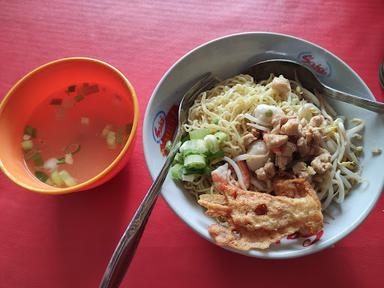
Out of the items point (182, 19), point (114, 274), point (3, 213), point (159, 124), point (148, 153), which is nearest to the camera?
point (114, 274)

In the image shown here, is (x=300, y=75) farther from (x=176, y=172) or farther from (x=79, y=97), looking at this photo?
(x=79, y=97)

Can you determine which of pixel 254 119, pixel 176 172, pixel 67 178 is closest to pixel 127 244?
pixel 176 172

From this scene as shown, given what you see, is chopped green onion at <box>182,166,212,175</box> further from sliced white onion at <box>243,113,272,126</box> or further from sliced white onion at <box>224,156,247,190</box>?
sliced white onion at <box>243,113,272,126</box>

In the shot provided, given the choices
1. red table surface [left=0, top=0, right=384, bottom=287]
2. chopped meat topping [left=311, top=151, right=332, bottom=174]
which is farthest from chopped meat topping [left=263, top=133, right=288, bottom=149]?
red table surface [left=0, top=0, right=384, bottom=287]

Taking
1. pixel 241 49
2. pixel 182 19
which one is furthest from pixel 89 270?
pixel 182 19

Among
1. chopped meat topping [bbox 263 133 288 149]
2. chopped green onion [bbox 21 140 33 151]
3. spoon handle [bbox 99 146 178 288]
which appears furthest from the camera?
chopped green onion [bbox 21 140 33 151]

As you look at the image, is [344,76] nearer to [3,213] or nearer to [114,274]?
[114,274]
